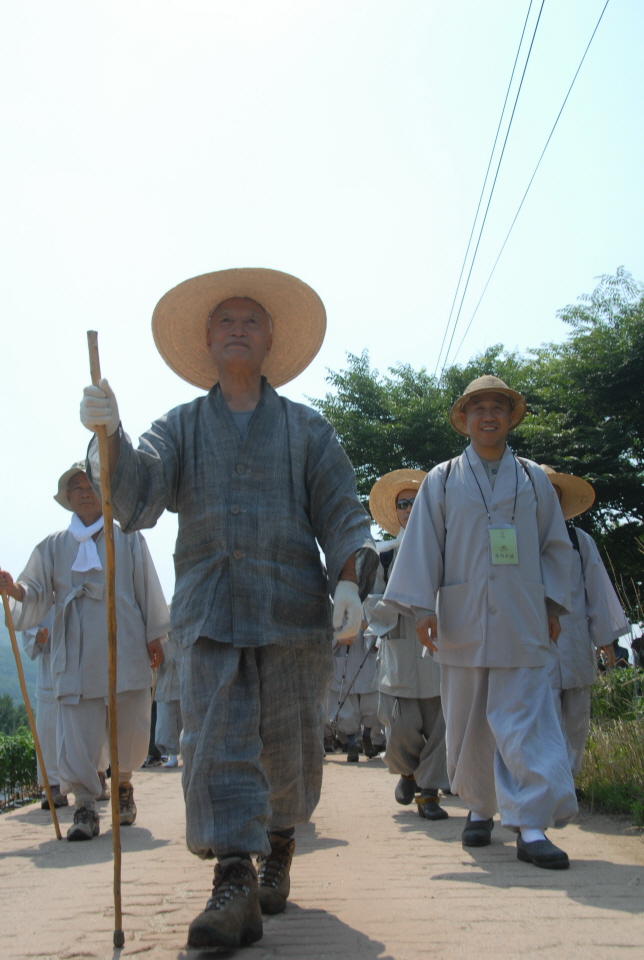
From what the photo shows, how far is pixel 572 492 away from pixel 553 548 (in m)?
2.39

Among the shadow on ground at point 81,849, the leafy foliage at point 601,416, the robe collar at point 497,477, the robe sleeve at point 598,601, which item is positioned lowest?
the shadow on ground at point 81,849

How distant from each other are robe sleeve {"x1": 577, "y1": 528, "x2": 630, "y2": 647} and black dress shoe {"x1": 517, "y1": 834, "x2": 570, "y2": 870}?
2682 mm

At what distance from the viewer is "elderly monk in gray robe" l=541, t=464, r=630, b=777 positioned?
6707 mm

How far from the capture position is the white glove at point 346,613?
347 cm

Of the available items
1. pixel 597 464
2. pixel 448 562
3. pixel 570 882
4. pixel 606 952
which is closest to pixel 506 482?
pixel 448 562

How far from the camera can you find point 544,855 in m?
4.21

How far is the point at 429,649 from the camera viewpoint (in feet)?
17.2

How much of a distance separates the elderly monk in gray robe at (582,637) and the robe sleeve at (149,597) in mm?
2705

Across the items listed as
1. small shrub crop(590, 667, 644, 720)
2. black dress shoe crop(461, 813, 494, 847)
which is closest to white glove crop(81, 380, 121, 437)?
black dress shoe crop(461, 813, 494, 847)

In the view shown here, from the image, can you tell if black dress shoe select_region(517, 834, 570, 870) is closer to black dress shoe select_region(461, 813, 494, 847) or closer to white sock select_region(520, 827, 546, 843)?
white sock select_region(520, 827, 546, 843)

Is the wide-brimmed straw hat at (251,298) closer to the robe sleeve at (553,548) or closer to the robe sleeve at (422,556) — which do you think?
the robe sleeve at (422,556)

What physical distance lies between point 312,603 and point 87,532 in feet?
11.6

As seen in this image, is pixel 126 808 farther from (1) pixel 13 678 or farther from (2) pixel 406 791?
(1) pixel 13 678

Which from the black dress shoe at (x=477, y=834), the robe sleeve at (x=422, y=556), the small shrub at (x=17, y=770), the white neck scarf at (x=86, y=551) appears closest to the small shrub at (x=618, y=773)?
the black dress shoe at (x=477, y=834)
